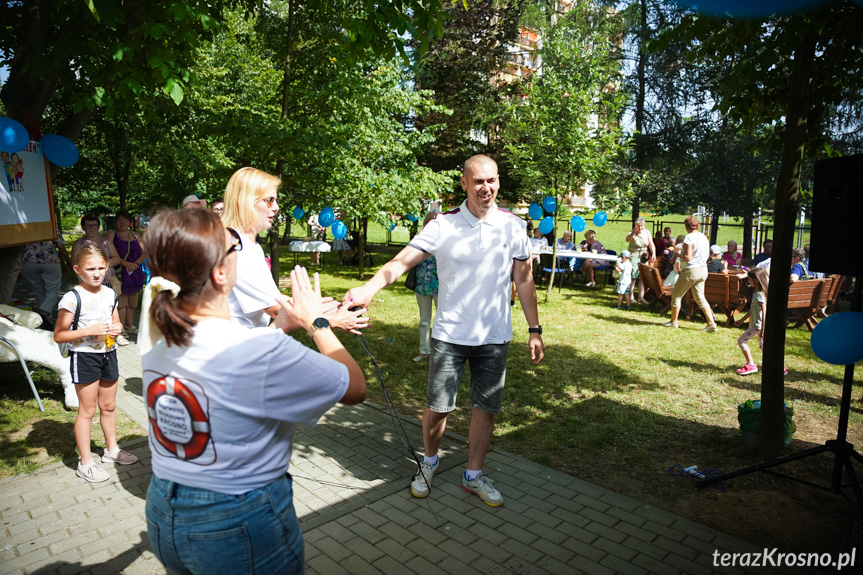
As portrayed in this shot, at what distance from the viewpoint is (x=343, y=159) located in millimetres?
13633

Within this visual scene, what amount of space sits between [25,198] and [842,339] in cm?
749

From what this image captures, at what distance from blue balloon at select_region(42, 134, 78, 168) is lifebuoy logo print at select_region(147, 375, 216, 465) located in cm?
562

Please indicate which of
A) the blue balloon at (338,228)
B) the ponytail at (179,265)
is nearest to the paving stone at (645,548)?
the ponytail at (179,265)

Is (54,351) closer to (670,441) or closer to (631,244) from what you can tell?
(670,441)

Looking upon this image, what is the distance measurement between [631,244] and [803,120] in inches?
390

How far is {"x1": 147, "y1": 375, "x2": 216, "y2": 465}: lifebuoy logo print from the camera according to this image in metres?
1.60

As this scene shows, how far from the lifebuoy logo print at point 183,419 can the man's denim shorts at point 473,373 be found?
235 cm

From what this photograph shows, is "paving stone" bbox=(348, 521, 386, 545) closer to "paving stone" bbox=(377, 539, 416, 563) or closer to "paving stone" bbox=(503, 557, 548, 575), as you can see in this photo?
"paving stone" bbox=(377, 539, 416, 563)

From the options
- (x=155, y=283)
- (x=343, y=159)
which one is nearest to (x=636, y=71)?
(x=343, y=159)

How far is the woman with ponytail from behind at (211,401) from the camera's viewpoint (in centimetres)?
159

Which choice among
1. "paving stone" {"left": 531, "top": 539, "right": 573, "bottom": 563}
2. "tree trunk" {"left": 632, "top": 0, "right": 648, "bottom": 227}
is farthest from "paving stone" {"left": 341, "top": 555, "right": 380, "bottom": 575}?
"tree trunk" {"left": 632, "top": 0, "right": 648, "bottom": 227}

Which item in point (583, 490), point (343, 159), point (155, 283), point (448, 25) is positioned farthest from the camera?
point (448, 25)

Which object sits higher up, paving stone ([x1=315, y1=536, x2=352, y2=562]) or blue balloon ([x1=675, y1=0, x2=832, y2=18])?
blue balloon ([x1=675, y1=0, x2=832, y2=18])

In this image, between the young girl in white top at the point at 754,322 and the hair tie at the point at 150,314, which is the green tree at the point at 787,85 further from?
the hair tie at the point at 150,314
